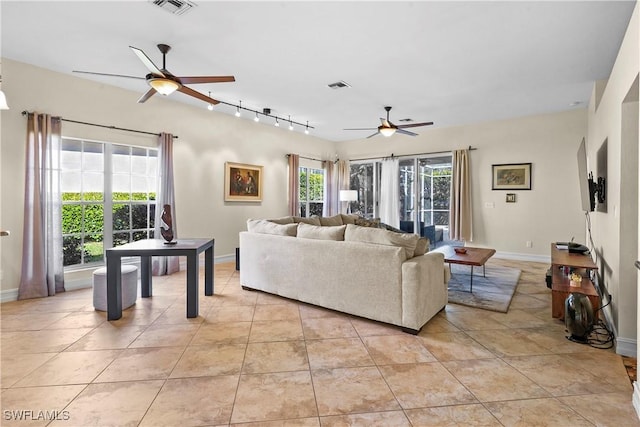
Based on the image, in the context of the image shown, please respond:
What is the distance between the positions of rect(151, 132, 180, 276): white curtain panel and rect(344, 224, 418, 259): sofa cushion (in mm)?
3163

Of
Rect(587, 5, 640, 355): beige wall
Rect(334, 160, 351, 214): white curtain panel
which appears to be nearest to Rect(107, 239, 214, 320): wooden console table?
Rect(587, 5, 640, 355): beige wall

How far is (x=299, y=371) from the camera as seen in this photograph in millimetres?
2203

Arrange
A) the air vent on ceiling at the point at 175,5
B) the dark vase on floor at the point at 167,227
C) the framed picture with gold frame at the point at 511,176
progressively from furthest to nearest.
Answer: the framed picture with gold frame at the point at 511,176
the dark vase on floor at the point at 167,227
the air vent on ceiling at the point at 175,5

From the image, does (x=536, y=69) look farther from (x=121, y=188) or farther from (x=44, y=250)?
(x=44, y=250)

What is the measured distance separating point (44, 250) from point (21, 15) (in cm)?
259

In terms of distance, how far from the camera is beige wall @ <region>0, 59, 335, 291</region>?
3746 millimetres

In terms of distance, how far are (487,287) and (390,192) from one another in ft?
13.2

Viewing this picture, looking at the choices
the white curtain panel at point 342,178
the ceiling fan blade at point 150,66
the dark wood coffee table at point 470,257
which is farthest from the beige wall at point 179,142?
the dark wood coffee table at point 470,257

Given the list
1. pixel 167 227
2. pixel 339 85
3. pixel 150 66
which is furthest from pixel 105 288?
pixel 339 85

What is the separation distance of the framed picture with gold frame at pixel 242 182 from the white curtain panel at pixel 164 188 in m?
1.17

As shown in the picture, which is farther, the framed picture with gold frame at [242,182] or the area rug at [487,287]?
the framed picture with gold frame at [242,182]

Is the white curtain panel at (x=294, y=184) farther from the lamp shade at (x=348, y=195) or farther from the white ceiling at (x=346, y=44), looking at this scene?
the white ceiling at (x=346, y=44)

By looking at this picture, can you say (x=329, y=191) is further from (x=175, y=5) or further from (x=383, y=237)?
(x=175, y=5)

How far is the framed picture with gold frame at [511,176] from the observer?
6.11 m
